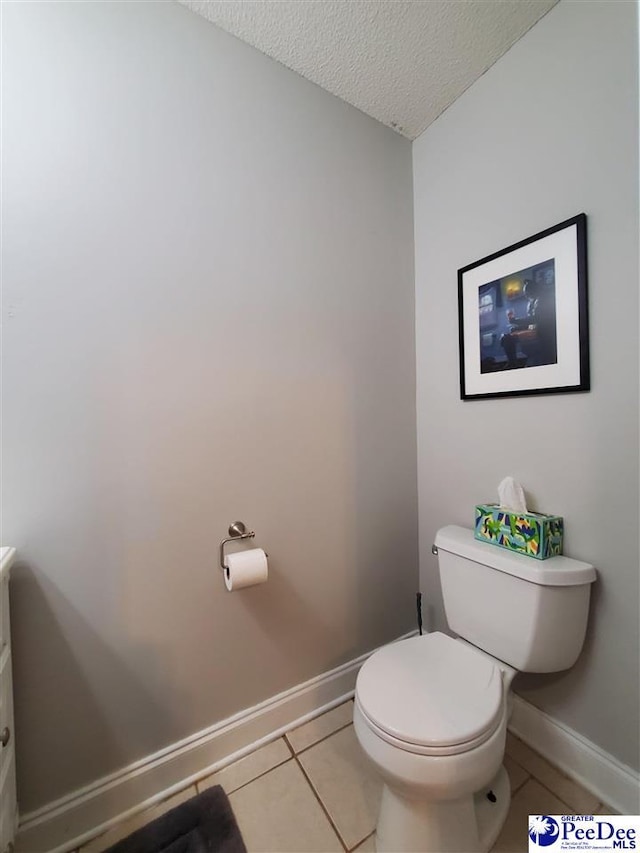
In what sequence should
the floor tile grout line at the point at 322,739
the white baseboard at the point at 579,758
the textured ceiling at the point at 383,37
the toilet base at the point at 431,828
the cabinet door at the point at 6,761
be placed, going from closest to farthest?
the cabinet door at the point at 6,761, the toilet base at the point at 431,828, the white baseboard at the point at 579,758, the textured ceiling at the point at 383,37, the floor tile grout line at the point at 322,739

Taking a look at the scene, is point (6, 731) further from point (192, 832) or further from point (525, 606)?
point (525, 606)

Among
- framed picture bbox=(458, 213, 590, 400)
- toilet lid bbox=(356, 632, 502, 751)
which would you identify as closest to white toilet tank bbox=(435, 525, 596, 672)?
toilet lid bbox=(356, 632, 502, 751)

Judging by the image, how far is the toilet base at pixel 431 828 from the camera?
2.67ft

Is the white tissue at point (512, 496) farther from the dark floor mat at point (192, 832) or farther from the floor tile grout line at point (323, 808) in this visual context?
the dark floor mat at point (192, 832)

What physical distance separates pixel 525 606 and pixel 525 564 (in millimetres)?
119

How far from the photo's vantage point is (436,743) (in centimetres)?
72

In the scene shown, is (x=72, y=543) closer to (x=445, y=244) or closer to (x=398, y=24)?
(x=445, y=244)

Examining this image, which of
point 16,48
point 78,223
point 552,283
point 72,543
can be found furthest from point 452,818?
point 16,48

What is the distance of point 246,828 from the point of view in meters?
0.92

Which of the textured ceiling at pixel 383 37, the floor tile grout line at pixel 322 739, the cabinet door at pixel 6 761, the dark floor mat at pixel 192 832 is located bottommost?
the floor tile grout line at pixel 322 739

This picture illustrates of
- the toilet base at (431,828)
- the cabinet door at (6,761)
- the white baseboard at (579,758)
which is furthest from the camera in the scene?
the white baseboard at (579,758)

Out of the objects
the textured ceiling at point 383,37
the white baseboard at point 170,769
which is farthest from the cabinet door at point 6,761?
the textured ceiling at point 383,37

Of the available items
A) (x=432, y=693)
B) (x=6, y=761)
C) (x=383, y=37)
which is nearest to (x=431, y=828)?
(x=432, y=693)

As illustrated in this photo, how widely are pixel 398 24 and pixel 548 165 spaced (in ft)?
2.20
